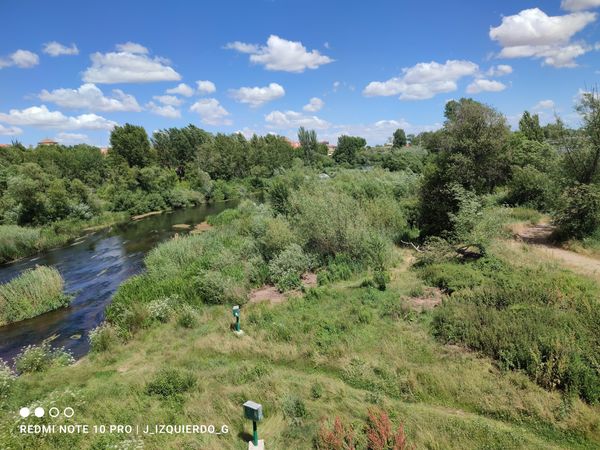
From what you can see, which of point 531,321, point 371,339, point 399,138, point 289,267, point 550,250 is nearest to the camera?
point 531,321

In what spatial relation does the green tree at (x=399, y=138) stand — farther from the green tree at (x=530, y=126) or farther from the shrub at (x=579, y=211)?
the shrub at (x=579, y=211)

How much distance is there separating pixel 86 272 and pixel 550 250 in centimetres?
2620

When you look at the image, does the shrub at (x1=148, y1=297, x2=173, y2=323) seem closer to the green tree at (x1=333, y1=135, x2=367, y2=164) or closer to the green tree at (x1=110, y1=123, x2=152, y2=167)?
the green tree at (x1=110, y1=123, x2=152, y2=167)

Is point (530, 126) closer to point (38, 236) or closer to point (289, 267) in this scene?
point (289, 267)

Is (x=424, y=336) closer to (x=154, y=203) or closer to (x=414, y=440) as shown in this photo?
(x=414, y=440)

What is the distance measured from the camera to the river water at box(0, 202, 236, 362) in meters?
14.8

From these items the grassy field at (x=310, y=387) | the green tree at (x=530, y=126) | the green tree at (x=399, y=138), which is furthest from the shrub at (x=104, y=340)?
the green tree at (x=399, y=138)

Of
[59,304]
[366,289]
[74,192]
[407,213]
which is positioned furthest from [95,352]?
[74,192]

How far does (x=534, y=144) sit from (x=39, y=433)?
140 feet

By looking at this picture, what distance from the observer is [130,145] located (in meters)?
59.7

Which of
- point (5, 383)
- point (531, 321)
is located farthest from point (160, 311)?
point (531, 321)

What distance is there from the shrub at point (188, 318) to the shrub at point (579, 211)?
17171 mm

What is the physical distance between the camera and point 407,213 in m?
24.8

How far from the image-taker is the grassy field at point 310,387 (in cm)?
682
